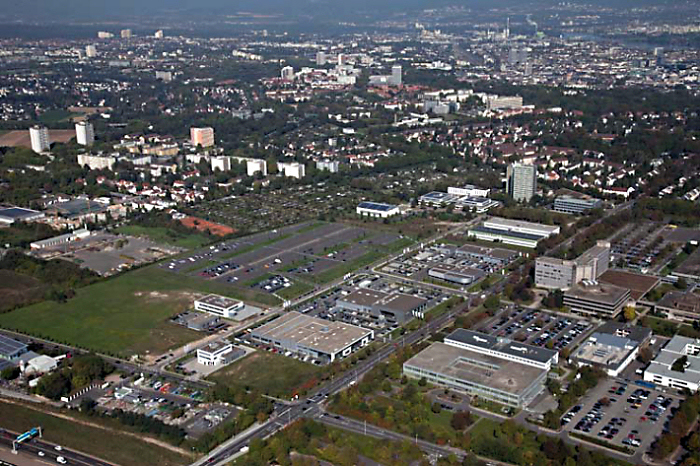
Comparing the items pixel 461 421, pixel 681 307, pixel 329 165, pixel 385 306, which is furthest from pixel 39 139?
pixel 461 421

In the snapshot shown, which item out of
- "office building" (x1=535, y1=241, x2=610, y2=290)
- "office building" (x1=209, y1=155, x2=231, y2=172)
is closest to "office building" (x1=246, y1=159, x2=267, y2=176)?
"office building" (x1=209, y1=155, x2=231, y2=172)

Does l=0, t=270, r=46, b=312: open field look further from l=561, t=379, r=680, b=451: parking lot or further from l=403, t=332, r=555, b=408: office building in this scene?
l=561, t=379, r=680, b=451: parking lot

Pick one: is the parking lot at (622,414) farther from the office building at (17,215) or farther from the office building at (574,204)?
the office building at (17,215)

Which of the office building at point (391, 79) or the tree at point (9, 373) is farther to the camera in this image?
the office building at point (391, 79)

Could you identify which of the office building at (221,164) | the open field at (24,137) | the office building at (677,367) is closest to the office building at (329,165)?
the office building at (221,164)

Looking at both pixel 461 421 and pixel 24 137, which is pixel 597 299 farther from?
pixel 24 137
